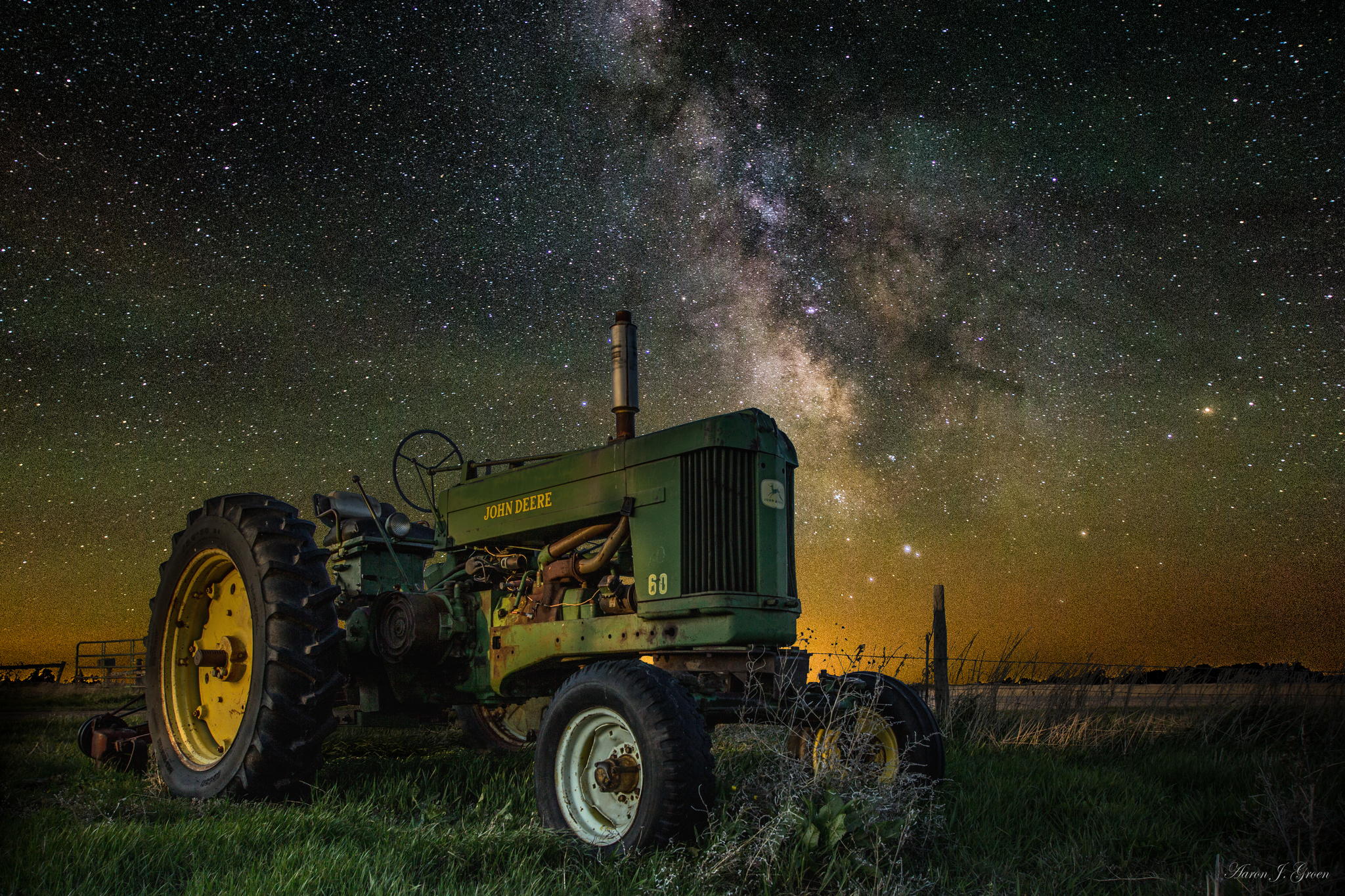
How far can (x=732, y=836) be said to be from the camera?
3801mm

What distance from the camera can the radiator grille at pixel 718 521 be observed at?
4684 mm

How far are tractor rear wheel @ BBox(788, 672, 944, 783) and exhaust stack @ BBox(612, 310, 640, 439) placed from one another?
5.89ft

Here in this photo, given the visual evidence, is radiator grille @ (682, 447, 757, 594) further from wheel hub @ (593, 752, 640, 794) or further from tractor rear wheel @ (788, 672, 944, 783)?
wheel hub @ (593, 752, 640, 794)

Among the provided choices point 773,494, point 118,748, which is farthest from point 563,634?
point 118,748

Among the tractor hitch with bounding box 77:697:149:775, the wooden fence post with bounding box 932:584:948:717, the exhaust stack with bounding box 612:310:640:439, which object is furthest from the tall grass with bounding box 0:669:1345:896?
the wooden fence post with bounding box 932:584:948:717

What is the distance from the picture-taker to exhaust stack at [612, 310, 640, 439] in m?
5.43

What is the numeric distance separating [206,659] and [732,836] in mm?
3572

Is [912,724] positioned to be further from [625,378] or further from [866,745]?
[625,378]

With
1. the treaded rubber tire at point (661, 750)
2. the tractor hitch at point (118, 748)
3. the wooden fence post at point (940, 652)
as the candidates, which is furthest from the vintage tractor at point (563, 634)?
the wooden fence post at point (940, 652)

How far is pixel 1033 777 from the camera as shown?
616cm

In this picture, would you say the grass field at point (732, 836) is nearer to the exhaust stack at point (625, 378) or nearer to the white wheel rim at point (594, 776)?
the white wheel rim at point (594, 776)

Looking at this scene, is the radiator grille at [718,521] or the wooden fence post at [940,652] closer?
the radiator grille at [718,521]

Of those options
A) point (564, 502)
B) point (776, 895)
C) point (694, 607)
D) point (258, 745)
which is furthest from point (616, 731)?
point (258, 745)

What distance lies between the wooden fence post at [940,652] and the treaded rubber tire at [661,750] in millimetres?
5717
